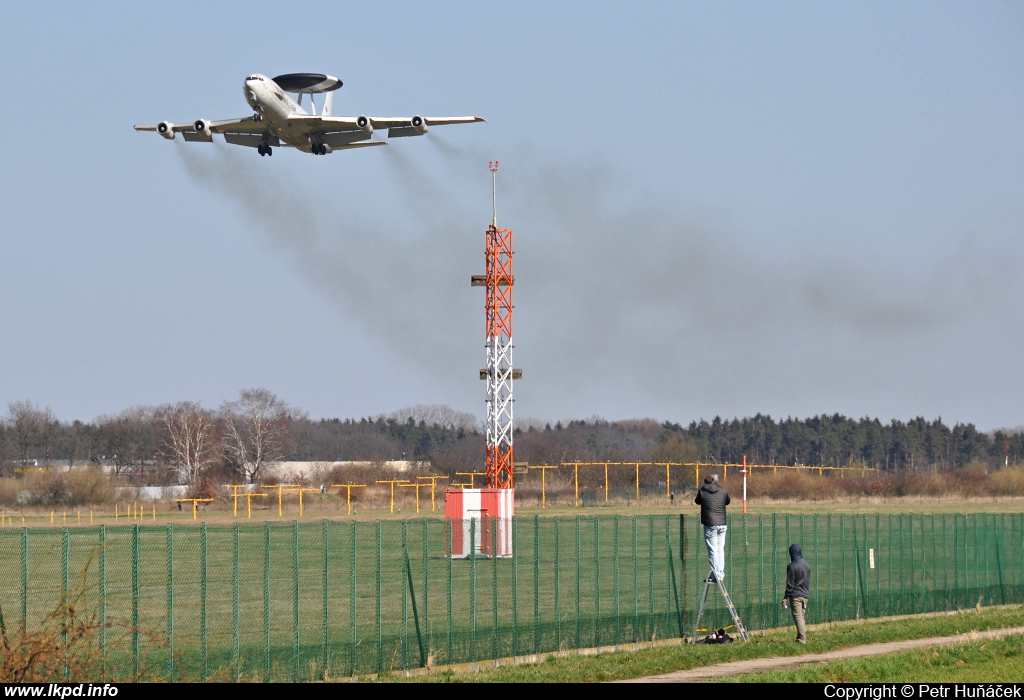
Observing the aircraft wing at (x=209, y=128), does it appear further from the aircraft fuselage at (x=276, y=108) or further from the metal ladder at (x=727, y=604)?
the metal ladder at (x=727, y=604)

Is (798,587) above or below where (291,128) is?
below

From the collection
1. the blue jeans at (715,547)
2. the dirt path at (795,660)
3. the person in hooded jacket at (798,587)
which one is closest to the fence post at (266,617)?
the dirt path at (795,660)

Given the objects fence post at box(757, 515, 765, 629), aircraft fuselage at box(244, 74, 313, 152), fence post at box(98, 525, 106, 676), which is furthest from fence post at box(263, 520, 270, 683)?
aircraft fuselage at box(244, 74, 313, 152)

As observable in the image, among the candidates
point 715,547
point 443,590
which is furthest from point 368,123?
point 715,547

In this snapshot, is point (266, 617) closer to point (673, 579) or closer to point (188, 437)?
point (673, 579)

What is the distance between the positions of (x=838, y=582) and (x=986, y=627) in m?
3.87

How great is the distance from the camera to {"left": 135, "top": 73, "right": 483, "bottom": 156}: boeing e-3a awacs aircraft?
1751 inches

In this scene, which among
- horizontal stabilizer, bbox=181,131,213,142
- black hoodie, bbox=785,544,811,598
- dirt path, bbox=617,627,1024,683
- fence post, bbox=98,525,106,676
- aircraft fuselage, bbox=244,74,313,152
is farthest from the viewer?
horizontal stabilizer, bbox=181,131,213,142

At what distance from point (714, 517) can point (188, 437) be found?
102401 millimetres

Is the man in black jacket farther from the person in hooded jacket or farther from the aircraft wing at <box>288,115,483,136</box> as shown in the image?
the aircraft wing at <box>288,115,483,136</box>

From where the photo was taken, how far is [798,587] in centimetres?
2448

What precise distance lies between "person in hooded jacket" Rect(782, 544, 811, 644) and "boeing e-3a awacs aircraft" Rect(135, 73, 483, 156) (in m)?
24.7
